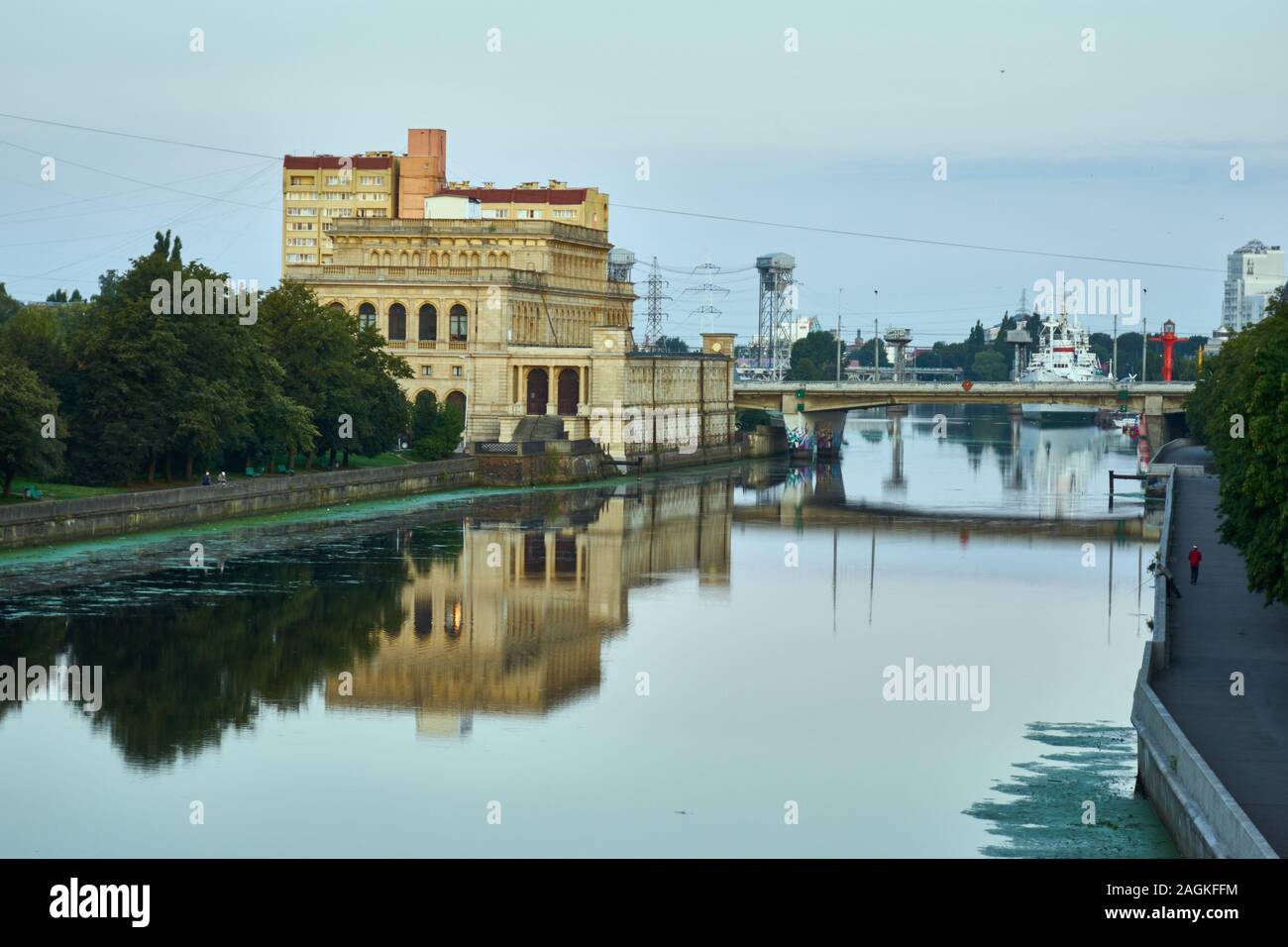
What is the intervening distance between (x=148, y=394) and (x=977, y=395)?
5916 cm

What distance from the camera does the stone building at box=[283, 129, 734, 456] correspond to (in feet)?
347

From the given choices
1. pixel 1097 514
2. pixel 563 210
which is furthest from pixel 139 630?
pixel 563 210

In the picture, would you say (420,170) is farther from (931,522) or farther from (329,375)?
(931,522)

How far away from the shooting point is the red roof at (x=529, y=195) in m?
160

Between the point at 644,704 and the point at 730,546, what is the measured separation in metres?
29.8

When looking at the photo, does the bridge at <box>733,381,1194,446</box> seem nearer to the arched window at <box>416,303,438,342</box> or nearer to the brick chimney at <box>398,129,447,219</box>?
the arched window at <box>416,303,438,342</box>

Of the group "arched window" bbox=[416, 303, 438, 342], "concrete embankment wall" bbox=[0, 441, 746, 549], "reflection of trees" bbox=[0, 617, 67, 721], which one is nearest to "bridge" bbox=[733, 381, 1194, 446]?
"concrete embankment wall" bbox=[0, 441, 746, 549]

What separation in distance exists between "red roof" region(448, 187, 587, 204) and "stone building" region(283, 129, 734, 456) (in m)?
35.5

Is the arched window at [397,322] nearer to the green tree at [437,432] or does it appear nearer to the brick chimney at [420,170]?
the green tree at [437,432]

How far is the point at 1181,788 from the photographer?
28.4m

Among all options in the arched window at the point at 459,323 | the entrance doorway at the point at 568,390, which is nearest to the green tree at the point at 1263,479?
the entrance doorway at the point at 568,390

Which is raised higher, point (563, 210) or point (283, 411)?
point (563, 210)
